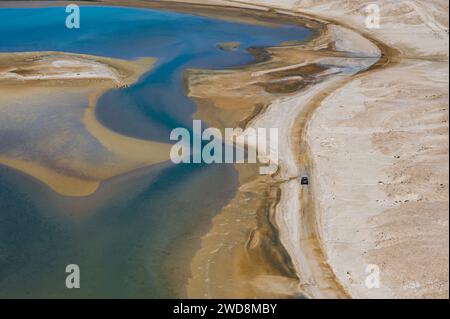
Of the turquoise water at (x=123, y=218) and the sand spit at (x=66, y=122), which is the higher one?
Result: the sand spit at (x=66, y=122)

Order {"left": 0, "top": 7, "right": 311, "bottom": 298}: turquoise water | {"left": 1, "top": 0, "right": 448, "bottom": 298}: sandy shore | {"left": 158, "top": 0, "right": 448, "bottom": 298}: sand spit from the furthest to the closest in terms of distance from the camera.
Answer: {"left": 0, "top": 7, "right": 311, "bottom": 298}: turquoise water < {"left": 1, "top": 0, "right": 448, "bottom": 298}: sandy shore < {"left": 158, "top": 0, "right": 448, "bottom": 298}: sand spit

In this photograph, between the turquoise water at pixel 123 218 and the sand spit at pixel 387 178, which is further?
the turquoise water at pixel 123 218

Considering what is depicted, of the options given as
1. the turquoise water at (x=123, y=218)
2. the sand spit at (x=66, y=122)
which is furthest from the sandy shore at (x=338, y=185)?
the sand spit at (x=66, y=122)

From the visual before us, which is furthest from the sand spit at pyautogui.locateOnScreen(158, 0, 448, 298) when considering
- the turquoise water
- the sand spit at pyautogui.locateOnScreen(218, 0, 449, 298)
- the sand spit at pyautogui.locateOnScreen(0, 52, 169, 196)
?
the sand spit at pyautogui.locateOnScreen(0, 52, 169, 196)

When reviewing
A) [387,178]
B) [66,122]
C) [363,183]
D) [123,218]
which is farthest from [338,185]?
[66,122]

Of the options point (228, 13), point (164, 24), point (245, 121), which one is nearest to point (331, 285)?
point (245, 121)

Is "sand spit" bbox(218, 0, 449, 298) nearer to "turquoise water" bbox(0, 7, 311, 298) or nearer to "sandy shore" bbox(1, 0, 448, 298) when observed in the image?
"sandy shore" bbox(1, 0, 448, 298)

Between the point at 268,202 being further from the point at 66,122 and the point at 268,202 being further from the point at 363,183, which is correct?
the point at 66,122

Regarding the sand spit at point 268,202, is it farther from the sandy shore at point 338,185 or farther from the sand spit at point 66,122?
the sand spit at point 66,122

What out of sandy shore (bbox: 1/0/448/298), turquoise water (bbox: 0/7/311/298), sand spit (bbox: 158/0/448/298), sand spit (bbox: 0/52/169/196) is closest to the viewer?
sand spit (bbox: 158/0/448/298)

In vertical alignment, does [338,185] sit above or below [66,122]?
below
